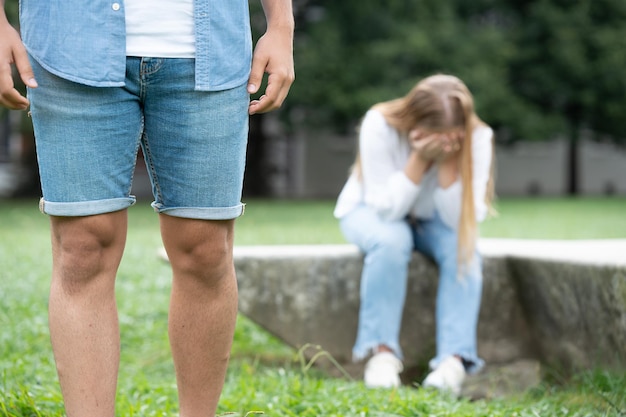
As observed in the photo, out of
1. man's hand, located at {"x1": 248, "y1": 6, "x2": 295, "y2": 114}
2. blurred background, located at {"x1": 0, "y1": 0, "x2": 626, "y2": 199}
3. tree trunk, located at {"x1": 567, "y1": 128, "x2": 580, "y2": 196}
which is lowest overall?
tree trunk, located at {"x1": 567, "y1": 128, "x2": 580, "y2": 196}

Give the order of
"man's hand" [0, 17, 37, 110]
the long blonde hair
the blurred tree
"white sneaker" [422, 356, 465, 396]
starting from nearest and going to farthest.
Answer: "man's hand" [0, 17, 37, 110] < "white sneaker" [422, 356, 465, 396] < the long blonde hair < the blurred tree

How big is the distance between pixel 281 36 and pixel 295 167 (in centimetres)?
2313

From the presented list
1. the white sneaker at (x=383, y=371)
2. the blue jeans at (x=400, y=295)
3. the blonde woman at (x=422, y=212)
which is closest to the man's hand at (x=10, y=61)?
the white sneaker at (x=383, y=371)

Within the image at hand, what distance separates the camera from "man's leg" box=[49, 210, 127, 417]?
1875 mm

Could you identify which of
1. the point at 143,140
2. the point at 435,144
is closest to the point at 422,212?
the point at 435,144

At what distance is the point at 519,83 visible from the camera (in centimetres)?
2302

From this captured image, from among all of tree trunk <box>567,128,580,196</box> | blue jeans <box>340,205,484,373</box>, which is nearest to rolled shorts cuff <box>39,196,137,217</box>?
blue jeans <box>340,205,484,373</box>

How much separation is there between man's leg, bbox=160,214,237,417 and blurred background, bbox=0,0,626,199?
1394 centimetres

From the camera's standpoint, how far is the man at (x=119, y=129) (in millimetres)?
1815

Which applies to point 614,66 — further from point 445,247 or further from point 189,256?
point 189,256

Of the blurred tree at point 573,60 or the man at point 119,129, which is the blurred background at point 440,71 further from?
the man at point 119,129

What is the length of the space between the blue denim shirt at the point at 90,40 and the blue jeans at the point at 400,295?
1768 millimetres

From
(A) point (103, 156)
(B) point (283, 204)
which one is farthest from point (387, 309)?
(B) point (283, 204)

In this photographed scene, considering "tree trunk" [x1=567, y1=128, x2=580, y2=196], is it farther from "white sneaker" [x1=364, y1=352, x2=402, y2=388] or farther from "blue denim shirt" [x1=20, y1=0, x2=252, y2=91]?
A: "blue denim shirt" [x1=20, y1=0, x2=252, y2=91]
